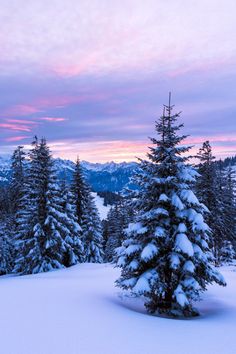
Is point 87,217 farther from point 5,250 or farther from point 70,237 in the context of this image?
point 5,250

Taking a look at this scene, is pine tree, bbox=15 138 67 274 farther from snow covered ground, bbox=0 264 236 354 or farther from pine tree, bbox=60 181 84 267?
snow covered ground, bbox=0 264 236 354

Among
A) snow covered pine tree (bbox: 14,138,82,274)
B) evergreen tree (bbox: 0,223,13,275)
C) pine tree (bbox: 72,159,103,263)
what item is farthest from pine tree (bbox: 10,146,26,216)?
snow covered pine tree (bbox: 14,138,82,274)

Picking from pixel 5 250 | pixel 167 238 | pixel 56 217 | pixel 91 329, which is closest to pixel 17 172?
pixel 5 250

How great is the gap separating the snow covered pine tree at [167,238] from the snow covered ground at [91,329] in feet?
4.46

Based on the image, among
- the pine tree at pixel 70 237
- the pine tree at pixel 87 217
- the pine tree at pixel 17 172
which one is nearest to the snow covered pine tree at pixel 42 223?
the pine tree at pixel 70 237

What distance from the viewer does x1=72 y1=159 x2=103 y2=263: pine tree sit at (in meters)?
37.8

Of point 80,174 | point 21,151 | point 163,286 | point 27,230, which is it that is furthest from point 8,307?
point 21,151

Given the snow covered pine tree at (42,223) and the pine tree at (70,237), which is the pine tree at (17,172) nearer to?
the pine tree at (70,237)

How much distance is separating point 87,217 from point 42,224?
11.5m

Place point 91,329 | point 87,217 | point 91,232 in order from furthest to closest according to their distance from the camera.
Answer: point 91,232 → point 87,217 → point 91,329

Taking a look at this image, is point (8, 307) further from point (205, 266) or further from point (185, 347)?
point (205, 266)

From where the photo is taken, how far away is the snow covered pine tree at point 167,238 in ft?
37.6

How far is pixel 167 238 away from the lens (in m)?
12.1

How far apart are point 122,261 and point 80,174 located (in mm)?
25653
